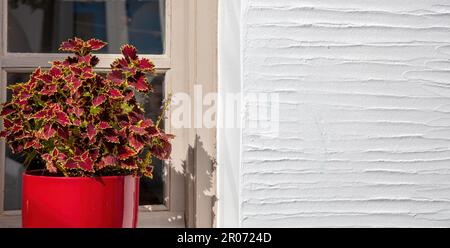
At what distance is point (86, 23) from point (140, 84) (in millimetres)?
699

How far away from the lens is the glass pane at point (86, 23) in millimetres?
1718

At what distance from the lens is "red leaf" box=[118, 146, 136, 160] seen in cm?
127

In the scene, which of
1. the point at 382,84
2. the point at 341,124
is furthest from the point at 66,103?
the point at 382,84

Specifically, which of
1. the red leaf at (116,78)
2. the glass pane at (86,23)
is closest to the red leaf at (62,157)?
the red leaf at (116,78)

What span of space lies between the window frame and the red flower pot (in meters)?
→ 0.31

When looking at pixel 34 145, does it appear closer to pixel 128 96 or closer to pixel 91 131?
pixel 91 131

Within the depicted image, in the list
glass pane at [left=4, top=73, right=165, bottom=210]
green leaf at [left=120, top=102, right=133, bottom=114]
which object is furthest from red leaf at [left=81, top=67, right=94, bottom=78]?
glass pane at [left=4, top=73, right=165, bottom=210]

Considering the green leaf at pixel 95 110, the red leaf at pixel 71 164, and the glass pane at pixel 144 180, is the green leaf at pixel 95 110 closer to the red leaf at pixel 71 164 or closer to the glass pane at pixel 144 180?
the red leaf at pixel 71 164

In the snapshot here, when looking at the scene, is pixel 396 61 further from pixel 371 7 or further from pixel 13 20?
pixel 13 20

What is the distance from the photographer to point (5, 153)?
1563 millimetres

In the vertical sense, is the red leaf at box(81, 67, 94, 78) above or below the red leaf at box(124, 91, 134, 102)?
above

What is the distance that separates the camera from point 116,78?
132 cm

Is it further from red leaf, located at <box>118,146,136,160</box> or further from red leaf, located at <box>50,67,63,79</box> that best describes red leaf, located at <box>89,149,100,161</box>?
red leaf, located at <box>50,67,63,79</box>

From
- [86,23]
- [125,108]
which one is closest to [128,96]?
[125,108]
